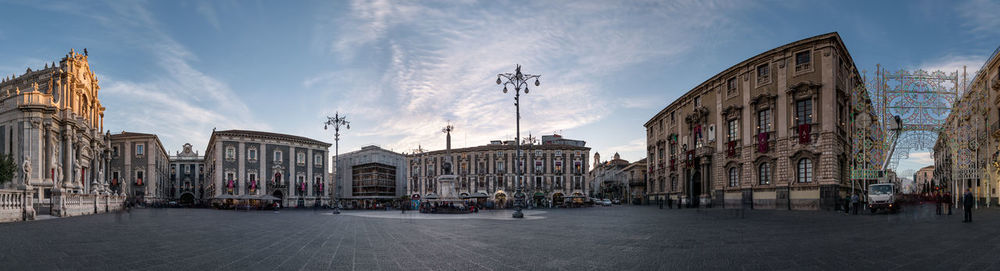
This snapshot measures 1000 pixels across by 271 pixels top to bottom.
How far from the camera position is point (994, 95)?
36062 mm

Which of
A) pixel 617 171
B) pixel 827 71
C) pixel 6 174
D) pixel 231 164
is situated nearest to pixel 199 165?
pixel 231 164

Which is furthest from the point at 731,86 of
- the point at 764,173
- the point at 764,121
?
the point at 764,173

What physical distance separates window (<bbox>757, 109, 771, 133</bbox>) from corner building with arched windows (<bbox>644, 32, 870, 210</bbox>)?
0.07 metres

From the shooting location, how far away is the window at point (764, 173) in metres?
34.9

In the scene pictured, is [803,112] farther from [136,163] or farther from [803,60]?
[136,163]

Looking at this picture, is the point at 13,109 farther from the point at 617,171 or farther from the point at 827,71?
the point at 617,171

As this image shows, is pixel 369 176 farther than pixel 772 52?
Yes

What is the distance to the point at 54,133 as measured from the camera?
40000 millimetres

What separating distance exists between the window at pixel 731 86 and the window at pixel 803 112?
20.7 ft

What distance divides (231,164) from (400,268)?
235 ft

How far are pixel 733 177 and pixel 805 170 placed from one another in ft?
22.5

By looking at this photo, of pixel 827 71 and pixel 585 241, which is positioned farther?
pixel 827 71

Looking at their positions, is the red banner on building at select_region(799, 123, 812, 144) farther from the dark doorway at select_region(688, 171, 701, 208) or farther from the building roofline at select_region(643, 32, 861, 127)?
the dark doorway at select_region(688, 171, 701, 208)

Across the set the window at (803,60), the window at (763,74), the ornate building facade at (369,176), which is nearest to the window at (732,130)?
the window at (763,74)
